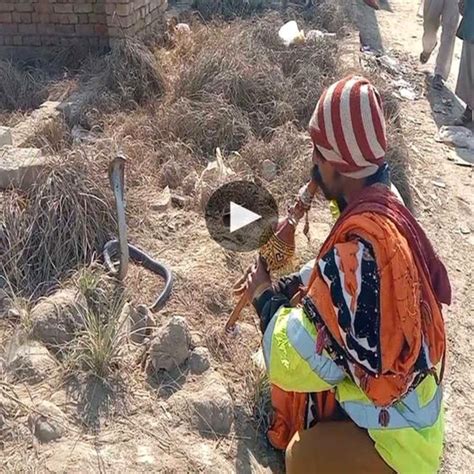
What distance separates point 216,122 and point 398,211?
3203mm

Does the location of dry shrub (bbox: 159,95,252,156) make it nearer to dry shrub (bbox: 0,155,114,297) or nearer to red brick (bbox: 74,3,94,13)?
dry shrub (bbox: 0,155,114,297)

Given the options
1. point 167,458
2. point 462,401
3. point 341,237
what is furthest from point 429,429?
point 462,401

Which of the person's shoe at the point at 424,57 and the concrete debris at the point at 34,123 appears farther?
the person's shoe at the point at 424,57

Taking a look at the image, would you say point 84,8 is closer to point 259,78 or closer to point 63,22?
point 63,22

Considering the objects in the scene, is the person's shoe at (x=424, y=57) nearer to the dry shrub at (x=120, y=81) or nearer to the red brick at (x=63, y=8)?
the dry shrub at (x=120, y=81)

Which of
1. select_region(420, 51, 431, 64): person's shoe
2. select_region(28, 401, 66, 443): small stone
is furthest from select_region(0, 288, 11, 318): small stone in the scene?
select_region(420, 51, 431, 64): person's shoe

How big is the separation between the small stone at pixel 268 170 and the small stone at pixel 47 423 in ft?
8.19

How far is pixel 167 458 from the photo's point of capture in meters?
2.34

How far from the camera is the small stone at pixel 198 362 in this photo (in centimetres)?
271

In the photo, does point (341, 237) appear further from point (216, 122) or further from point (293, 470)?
point (216, 122)

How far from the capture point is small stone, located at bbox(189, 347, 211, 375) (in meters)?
2.71

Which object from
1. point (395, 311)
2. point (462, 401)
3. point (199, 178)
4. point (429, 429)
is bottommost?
point (462, 401)

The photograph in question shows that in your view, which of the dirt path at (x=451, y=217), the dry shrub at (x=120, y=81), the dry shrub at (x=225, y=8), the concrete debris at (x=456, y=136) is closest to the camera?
the dirt path at (x=451, y=217)

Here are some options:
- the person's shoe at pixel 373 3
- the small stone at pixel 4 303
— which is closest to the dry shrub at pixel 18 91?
the small stone at pixel 4 303
